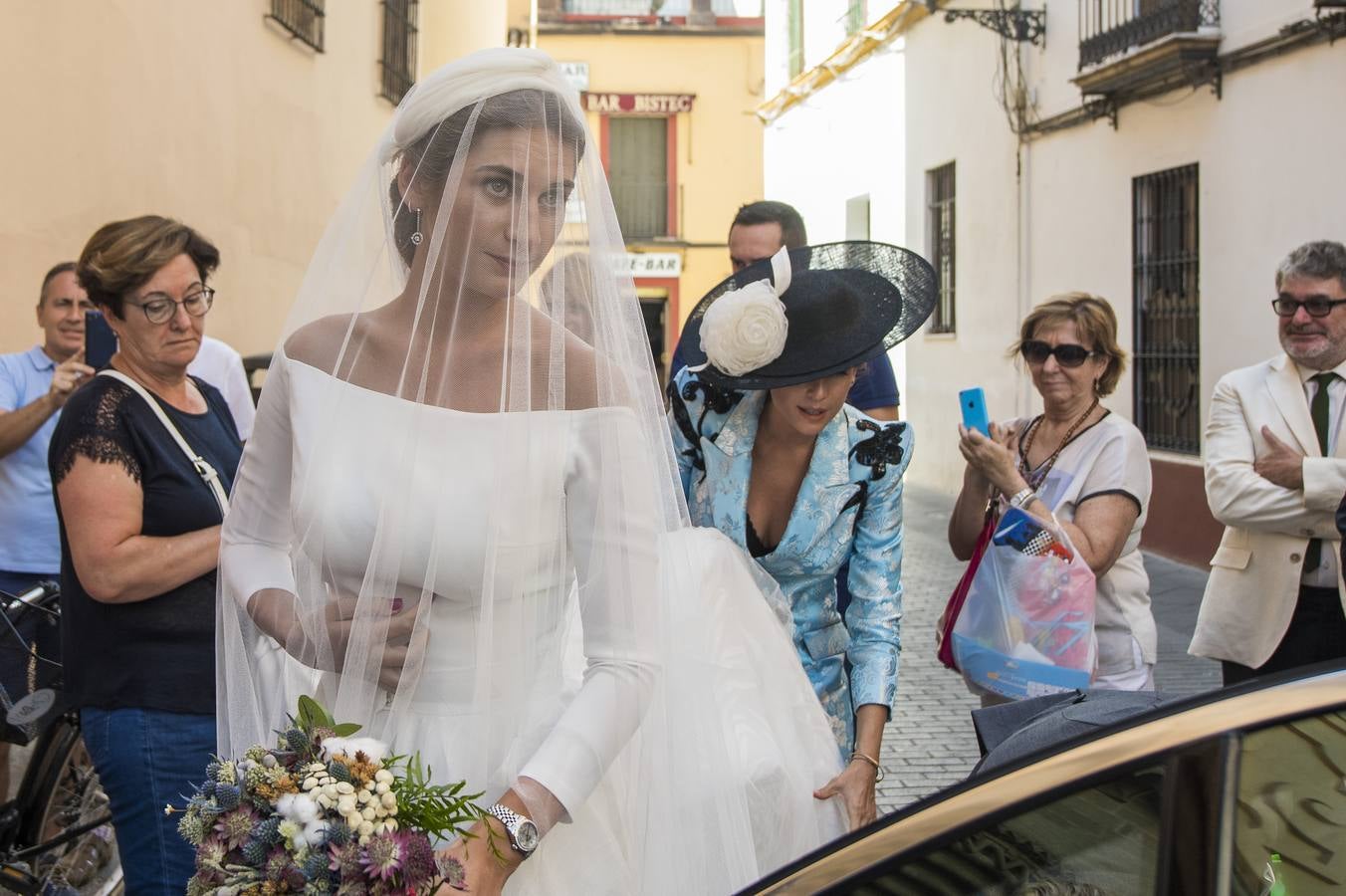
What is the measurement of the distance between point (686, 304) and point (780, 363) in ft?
77.1

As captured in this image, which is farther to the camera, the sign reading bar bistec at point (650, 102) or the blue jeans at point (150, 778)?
the sign reading bar bistec at point (650, 102)

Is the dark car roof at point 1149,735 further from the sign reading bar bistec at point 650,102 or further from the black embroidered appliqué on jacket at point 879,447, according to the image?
the sign reading bar bistec at point 650,102

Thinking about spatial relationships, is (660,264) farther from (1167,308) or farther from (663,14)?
(1167,308)

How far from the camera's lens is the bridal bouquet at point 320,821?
5.62ft

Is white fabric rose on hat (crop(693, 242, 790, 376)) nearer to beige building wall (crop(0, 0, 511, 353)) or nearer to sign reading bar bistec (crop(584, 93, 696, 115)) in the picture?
beige building wall (crop(0, 0, 511, 353))

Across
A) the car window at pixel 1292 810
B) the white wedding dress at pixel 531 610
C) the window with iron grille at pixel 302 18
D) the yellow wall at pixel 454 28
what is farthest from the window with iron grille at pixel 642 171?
the car window at pixel 1292 810

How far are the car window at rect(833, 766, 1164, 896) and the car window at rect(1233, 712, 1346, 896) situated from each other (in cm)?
11

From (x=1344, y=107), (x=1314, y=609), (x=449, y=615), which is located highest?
(x=1344, y=107)

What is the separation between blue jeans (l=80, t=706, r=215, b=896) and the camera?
9.24ft

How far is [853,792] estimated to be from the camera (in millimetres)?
2607

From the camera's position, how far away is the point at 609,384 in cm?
215

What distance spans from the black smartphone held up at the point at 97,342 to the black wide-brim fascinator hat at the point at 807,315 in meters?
1.51

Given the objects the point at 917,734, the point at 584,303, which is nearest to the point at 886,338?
the point at 584,303

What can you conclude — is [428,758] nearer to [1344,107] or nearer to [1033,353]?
[1033,353]
